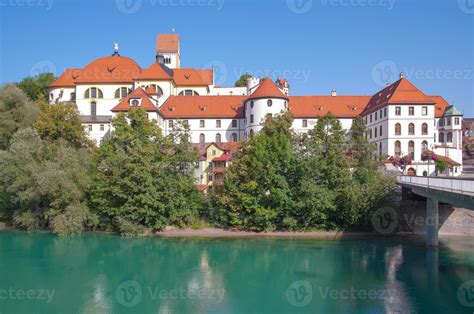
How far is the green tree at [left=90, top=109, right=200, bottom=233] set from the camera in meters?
34.8

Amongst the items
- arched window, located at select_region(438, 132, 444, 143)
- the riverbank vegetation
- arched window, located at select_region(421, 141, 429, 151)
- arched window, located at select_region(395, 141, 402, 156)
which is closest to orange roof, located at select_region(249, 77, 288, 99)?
the riverbank vegetation

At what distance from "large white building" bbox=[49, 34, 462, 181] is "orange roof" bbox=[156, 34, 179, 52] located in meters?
19.0

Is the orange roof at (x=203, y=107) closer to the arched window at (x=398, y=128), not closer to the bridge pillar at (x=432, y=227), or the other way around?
the arched window at (x=398, y=128)

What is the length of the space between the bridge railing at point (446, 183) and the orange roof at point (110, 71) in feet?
126

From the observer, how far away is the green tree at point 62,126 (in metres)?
42.5

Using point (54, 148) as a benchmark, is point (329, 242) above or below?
below

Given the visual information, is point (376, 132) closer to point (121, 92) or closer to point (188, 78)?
point (188, 78)

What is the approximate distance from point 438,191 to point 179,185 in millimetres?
20575

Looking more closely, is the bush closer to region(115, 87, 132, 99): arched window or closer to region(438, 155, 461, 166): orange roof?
region(115, 87, 132, 99): arched window

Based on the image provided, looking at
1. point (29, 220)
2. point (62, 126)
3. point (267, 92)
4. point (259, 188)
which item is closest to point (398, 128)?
point (267, 92)

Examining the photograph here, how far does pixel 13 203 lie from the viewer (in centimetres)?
3784

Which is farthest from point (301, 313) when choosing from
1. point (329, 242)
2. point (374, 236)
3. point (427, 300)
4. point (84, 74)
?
point (84, 74)

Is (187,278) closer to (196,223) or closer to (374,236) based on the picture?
(196,223)

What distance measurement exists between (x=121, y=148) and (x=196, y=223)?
359 inches
